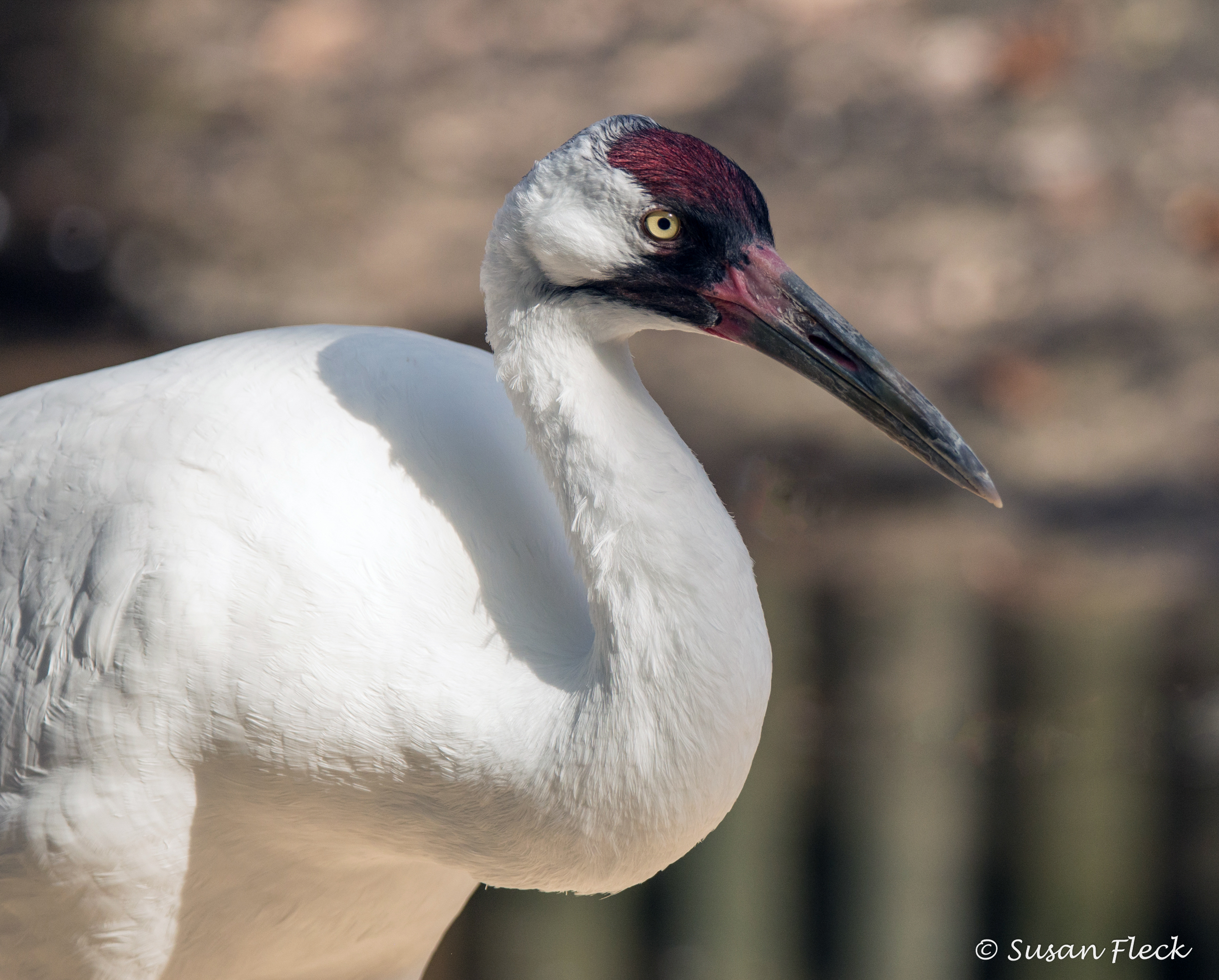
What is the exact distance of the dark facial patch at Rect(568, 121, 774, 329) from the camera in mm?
1269

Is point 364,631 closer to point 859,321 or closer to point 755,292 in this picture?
point 755,292

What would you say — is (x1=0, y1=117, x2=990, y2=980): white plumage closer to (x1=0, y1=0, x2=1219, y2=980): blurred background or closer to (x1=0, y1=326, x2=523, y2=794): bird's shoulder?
(x1=0, y1=326, x2=523, y2=794): bird's shoulder

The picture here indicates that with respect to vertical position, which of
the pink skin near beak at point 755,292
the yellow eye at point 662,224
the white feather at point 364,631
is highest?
the yellow eye at point 662,224

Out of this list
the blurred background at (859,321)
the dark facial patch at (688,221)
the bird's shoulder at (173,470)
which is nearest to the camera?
the dark facial patch at (688,221)

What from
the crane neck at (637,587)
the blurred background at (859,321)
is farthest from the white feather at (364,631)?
the blurred background at (859,321)

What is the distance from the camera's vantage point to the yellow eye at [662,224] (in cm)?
128

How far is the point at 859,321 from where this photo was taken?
2889 millimetres

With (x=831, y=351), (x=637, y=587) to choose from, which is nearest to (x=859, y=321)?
(x=831, y=351)

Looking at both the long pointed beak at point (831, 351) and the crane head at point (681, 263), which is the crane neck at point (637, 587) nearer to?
the crane head at point (681, 263)

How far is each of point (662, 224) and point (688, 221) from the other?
0.03 m

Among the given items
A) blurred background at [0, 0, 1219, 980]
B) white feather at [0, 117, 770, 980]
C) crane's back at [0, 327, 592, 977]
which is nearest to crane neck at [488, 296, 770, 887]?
white feather at [0, 117, 770, 980]

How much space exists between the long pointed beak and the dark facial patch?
21 mm

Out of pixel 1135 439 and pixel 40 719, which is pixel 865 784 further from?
pixel 40 719

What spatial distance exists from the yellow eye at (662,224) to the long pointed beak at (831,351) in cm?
7
